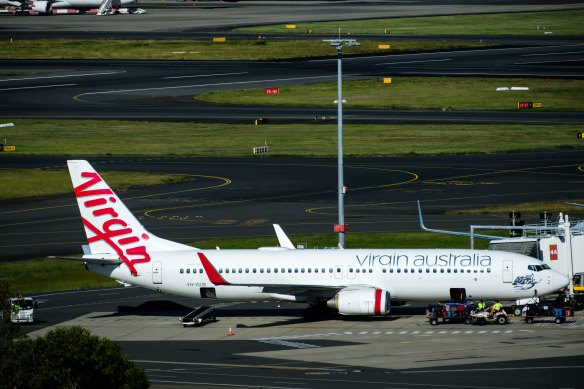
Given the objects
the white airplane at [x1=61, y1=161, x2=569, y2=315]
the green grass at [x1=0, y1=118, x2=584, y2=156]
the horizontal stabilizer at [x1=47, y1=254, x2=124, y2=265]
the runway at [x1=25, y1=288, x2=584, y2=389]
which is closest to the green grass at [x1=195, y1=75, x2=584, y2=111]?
the green grass at [x1=0, y1=118, x2=584, y2=156]

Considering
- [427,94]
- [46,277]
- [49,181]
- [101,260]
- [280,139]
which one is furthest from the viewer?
[427,94]

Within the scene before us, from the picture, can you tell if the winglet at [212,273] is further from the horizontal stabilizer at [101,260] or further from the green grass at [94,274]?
the green grass at [94,274]

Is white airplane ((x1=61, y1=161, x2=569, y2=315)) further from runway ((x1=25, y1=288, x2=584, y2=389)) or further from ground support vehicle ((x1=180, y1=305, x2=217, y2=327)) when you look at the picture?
A: runway ((x1=25, y1=288, x2=584, y2=389))

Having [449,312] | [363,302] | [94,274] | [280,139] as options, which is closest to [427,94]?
[280,139]

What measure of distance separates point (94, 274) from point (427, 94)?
107578 mm

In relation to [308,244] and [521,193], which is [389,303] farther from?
[521,193]

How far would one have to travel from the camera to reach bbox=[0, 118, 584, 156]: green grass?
458 feet

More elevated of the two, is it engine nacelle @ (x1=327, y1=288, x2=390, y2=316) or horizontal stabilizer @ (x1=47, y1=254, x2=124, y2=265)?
horizontal stabilizer @ (x1=47, y1=254, x2=124, y2=265)

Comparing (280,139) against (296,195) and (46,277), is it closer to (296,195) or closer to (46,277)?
(296,195)

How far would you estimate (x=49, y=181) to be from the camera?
12219 centimetres

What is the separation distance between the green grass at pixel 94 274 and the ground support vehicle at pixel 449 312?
75.5 feet

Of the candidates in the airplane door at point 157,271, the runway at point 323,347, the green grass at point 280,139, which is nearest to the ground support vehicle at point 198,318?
the runway at point 323,347

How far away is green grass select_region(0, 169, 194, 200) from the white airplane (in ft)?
155

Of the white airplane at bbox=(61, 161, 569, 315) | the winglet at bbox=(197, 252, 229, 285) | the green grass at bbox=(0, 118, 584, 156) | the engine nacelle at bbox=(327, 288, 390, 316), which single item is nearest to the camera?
the engine nacelle at bbox=(327, 288, 390, 316)
